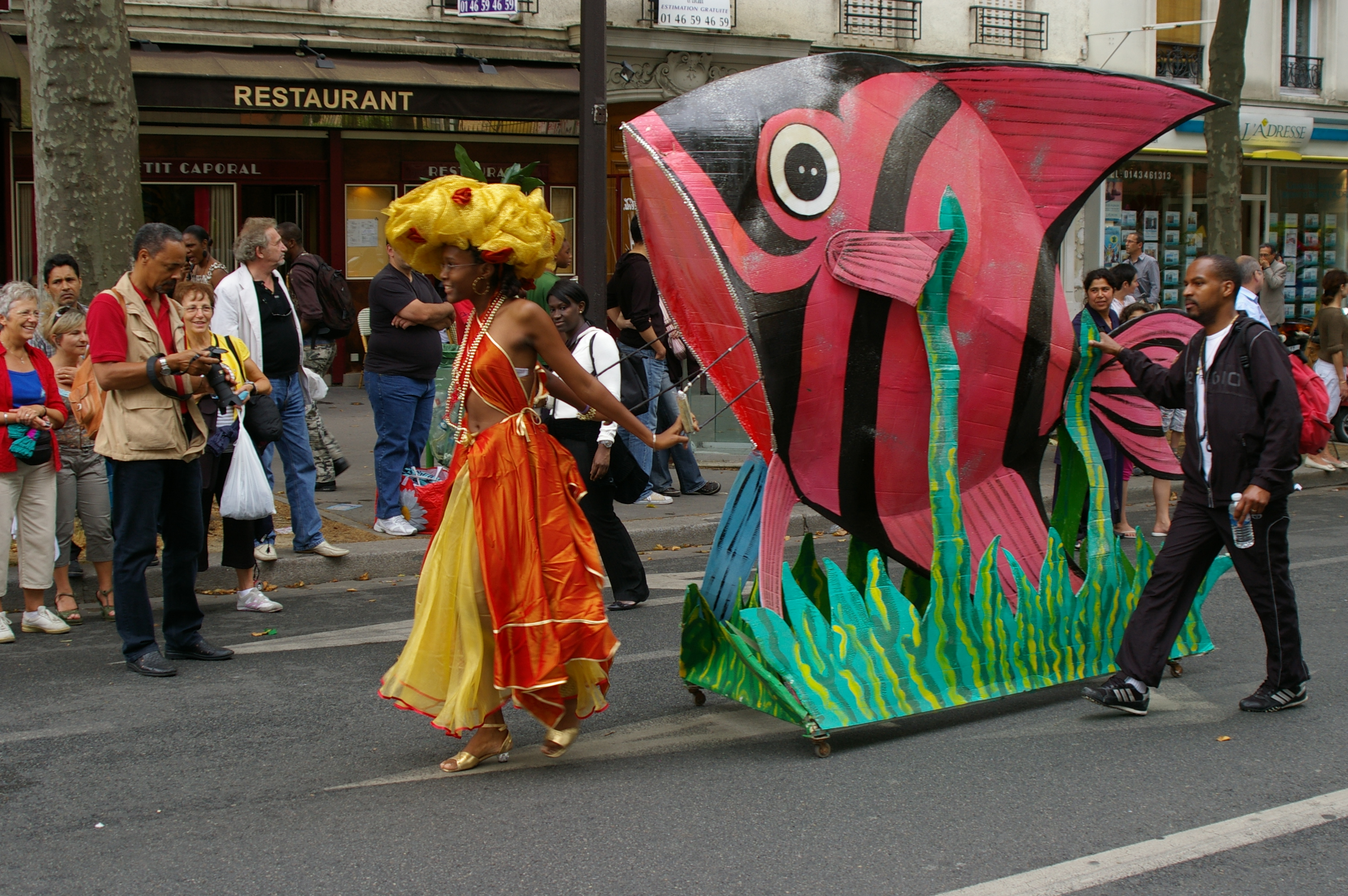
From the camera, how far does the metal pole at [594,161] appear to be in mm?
8844

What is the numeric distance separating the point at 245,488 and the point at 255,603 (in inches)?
25.2

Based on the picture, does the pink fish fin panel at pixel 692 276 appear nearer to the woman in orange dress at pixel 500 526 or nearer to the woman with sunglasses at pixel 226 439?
the woman in orange dress at pixel 500 526

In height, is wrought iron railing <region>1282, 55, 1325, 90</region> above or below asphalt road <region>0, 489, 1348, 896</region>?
above

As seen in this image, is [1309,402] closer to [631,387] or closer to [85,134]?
[631,387]

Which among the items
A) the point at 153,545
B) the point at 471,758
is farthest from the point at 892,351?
the point at 153,545

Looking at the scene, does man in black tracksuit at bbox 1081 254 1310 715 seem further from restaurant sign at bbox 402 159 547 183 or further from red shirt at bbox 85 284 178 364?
restaurant sign at bbox 402 159 547 183

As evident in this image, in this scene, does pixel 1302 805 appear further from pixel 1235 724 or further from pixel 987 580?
pixel 987 580

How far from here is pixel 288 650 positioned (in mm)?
5746

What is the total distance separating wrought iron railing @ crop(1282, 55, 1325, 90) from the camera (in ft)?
74.5

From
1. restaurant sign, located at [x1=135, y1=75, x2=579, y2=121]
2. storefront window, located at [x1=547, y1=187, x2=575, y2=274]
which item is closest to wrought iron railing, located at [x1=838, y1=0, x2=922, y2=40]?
storefront window, located at [x1=547, y1=187, x2=575, y2=274]

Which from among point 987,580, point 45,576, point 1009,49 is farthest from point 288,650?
point 1009,49

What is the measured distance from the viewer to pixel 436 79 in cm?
1463

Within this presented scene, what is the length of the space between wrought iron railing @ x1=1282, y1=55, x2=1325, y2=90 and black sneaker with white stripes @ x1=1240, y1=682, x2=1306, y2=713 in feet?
68.8

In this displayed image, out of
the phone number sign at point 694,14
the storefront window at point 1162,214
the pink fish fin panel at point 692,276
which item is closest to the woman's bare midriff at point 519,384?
the pink fish fin panel at point 692,276
